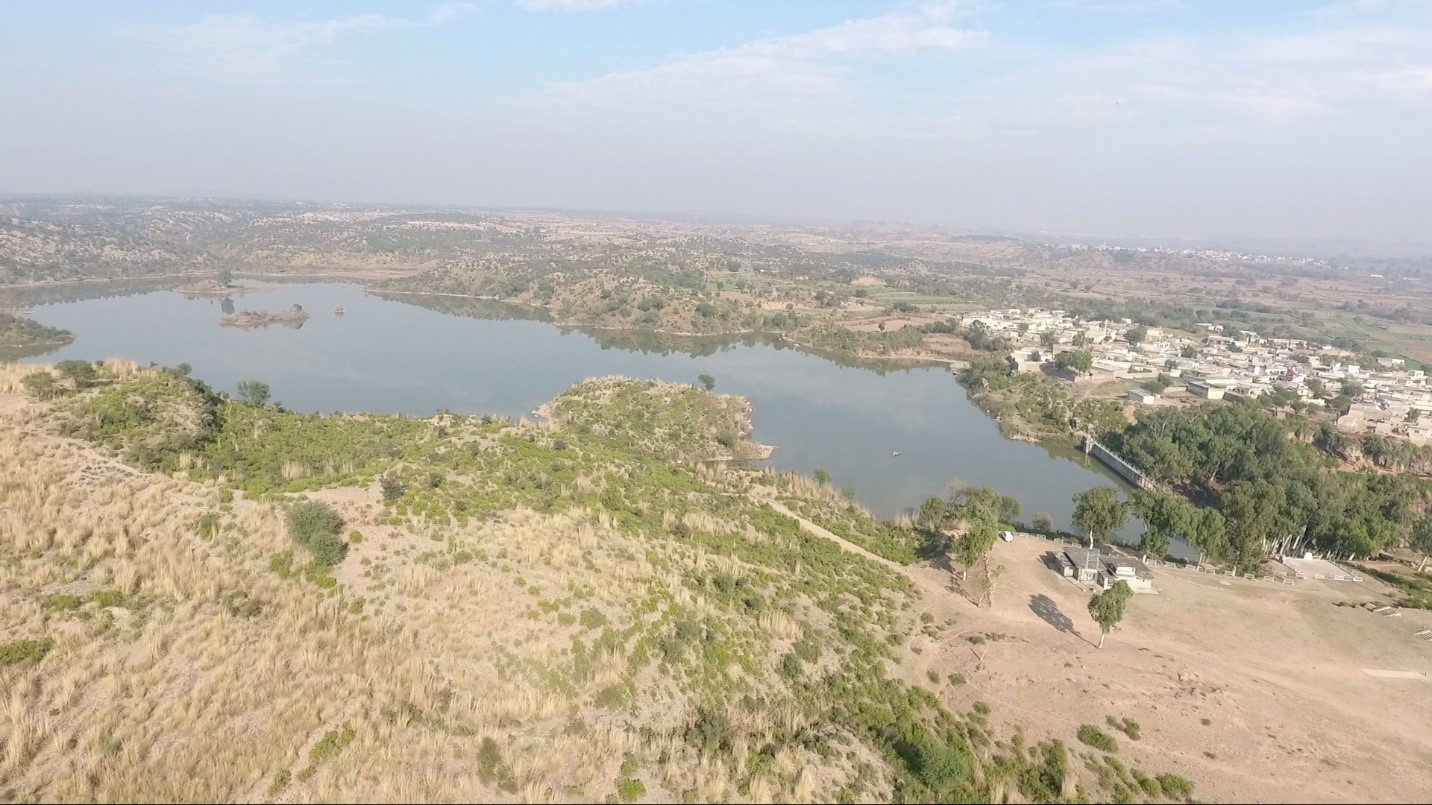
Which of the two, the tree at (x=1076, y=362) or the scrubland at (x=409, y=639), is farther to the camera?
the tree at (x=1076, y=362)

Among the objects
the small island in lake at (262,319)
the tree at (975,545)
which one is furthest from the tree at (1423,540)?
the small island in lake at (262,319)

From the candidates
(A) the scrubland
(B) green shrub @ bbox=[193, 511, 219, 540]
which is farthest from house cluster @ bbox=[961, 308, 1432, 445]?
(B) green shrub @ bbox=[193, 511, 219, 540]

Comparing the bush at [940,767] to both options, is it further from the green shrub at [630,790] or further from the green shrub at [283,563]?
the green shrub at [283,563]

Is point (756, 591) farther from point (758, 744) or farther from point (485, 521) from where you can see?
point (485, 521)

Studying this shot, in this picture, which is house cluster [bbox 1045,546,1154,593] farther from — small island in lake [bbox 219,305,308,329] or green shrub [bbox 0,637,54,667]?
small island in lake [bbox 219,305,308,329]

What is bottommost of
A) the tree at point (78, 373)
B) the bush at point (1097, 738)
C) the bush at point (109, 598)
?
the bush at point (1097, 738)

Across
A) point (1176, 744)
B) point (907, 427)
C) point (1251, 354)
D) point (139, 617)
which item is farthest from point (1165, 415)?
point (139, 617)
